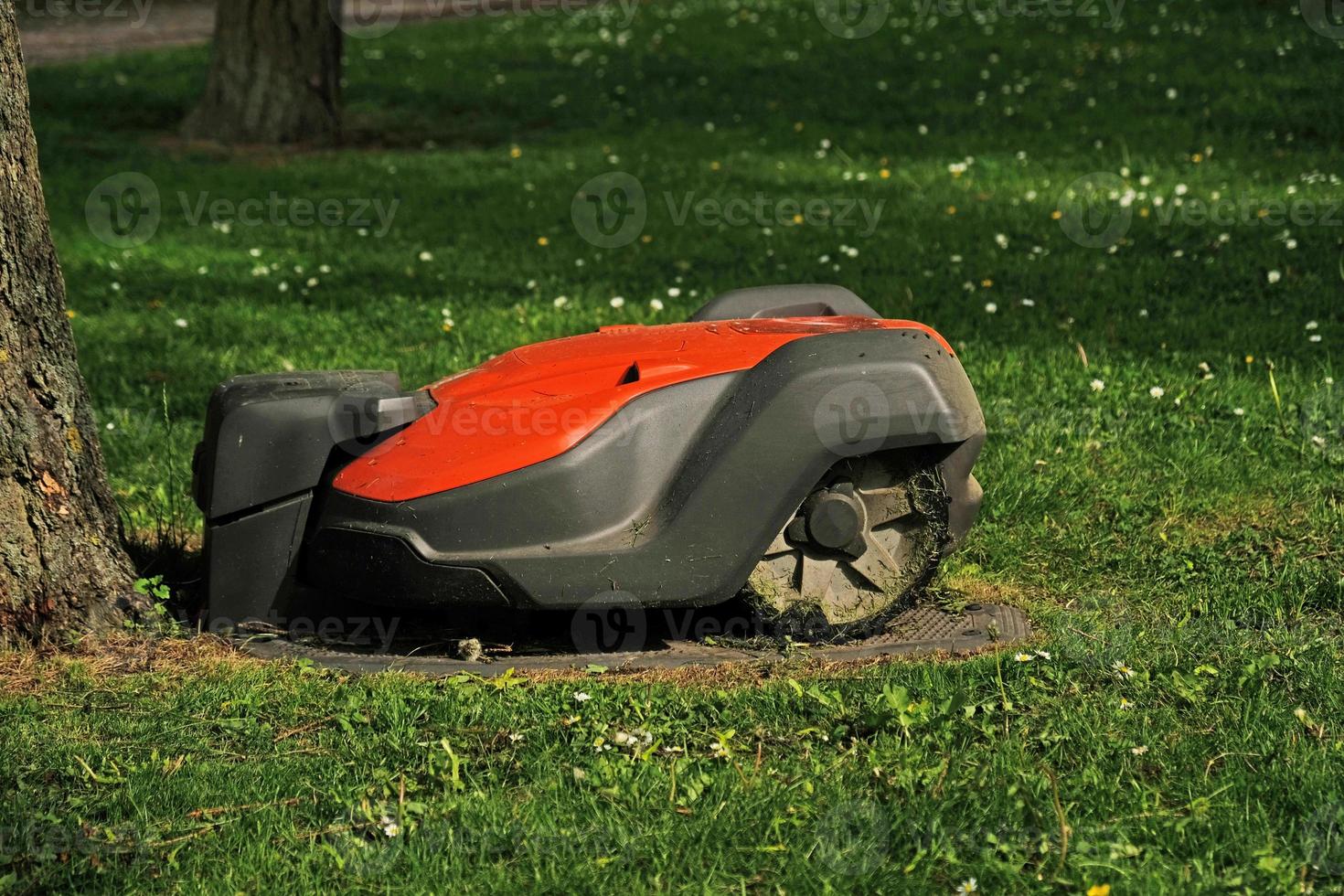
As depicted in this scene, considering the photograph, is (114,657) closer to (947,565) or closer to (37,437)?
(37,437)

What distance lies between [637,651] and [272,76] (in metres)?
8.96

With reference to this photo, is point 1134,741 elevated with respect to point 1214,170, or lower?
lower

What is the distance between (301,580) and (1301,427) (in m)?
3.30

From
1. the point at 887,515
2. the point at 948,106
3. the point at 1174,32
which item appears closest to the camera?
the point at 887,515

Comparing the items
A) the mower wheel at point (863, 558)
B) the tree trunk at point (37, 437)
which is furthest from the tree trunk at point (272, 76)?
the mower wheel at point (863, 558)

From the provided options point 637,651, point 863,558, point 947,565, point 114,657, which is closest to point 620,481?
point 637,651

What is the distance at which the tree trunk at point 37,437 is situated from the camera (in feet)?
11.8

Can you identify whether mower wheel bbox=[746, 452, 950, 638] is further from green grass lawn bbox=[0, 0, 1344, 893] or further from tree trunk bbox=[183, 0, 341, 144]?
tree trunk bbox=[183, 0, 341, 144]

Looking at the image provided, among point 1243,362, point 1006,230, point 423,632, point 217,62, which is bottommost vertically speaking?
point 423,632

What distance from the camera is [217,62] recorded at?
11.5 metres

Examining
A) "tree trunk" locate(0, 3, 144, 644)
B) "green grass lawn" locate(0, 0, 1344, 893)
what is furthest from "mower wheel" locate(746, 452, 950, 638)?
"tree trunk" locate(0, 3, 144, 644)

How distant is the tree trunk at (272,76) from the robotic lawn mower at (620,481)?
8.17m

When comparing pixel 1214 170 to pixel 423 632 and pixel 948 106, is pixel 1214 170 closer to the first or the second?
pixel 948 106

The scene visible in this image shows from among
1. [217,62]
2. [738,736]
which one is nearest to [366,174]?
[217,62]
